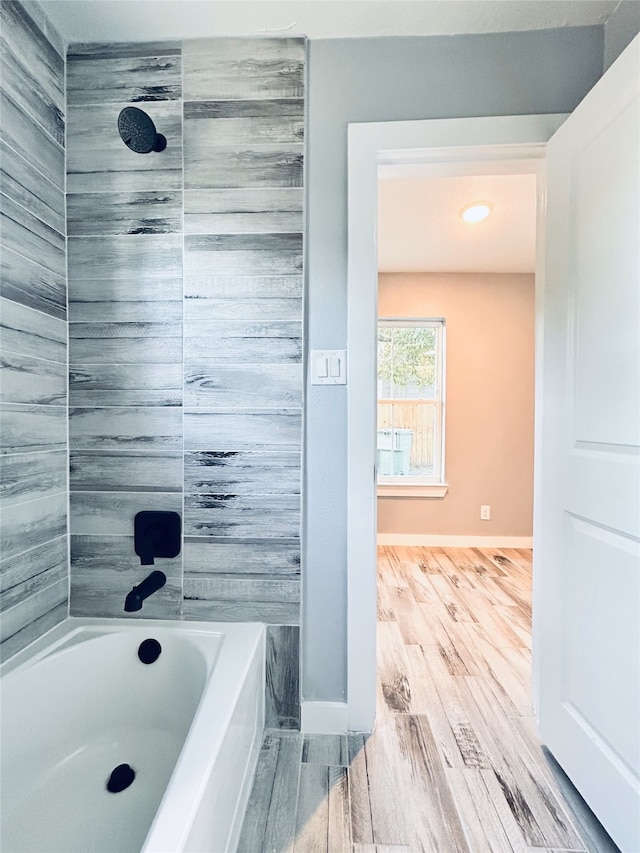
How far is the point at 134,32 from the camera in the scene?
4.78 feet

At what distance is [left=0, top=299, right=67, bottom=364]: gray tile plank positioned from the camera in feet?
4.09

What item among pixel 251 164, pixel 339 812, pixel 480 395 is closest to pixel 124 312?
pixel 251 164

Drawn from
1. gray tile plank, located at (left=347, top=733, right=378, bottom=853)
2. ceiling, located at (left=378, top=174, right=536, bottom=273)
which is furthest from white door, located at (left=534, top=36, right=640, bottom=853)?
ceiling, located at (left=378, top=174, right=536, bottom=273)

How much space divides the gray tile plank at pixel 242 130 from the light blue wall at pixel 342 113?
0.24 ft

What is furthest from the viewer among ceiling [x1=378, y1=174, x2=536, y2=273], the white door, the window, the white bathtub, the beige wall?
the window

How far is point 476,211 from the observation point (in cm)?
273

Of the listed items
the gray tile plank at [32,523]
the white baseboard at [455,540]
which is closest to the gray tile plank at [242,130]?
the gray tile plank at [32,523]

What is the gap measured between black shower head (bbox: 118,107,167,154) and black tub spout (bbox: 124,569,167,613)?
134 centimetres

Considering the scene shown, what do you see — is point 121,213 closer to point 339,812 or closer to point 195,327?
point 195,327

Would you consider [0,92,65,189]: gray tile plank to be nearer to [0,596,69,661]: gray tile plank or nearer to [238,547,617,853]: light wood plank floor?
[0,596,69,661]: gray tile plank

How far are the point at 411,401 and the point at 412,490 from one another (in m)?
0.81

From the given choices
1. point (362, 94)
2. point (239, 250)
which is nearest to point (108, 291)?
point (239, 250)

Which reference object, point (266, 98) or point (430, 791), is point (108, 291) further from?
point (430, 791)

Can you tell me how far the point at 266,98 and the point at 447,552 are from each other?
3.45 metres
